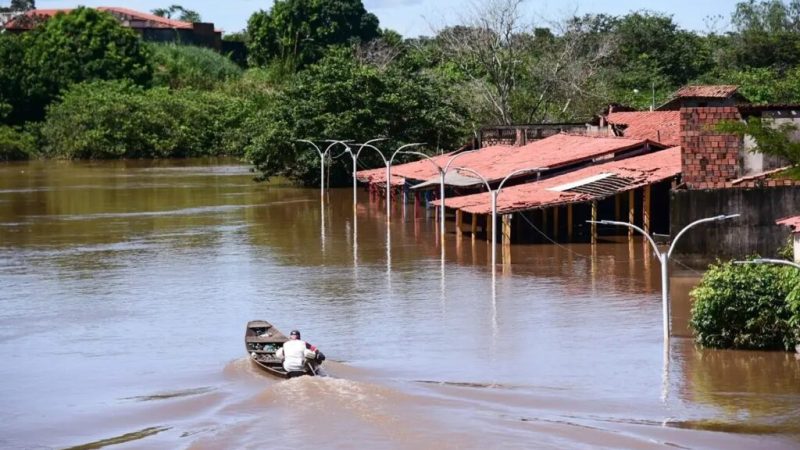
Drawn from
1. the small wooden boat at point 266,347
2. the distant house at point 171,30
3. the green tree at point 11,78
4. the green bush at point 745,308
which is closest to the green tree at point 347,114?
the green tree at point 11,78

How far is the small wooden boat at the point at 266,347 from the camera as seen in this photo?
89.4 ft

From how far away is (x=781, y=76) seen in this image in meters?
90.3

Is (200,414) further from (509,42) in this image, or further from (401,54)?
(401,54)

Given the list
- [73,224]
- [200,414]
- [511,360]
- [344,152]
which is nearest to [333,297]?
[511,360]

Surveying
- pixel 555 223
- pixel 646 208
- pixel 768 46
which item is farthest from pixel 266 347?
pixel 768 46

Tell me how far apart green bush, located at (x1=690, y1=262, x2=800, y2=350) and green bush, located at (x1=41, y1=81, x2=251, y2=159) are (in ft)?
252

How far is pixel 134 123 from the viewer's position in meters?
107

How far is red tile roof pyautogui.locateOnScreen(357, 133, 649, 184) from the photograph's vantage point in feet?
174

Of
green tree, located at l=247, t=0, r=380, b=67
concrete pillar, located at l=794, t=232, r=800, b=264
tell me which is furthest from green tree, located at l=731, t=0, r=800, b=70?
concrete pillar, located at l=794, t=232, r=800, b=264

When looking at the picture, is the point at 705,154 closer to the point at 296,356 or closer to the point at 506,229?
the point at 506,229

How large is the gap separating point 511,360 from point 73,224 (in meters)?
34.7

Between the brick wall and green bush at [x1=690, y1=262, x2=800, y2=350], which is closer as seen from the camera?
green bush at [x1=690, y1=262, x2=800, y2=350]

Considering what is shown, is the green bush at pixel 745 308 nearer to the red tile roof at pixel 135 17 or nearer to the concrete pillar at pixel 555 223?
the concrete pillar at pixel 555 223

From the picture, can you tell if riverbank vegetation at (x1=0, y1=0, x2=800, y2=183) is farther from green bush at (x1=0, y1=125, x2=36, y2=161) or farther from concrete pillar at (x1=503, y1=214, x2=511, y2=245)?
concrete pillar at (x1=503, y1=214, x2=511, y2=245)
